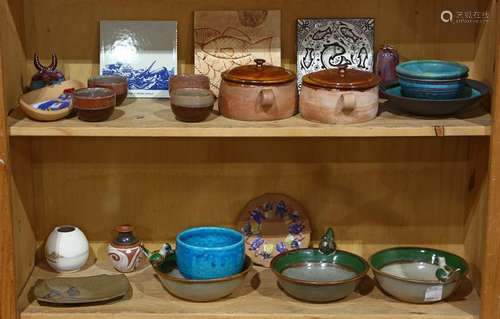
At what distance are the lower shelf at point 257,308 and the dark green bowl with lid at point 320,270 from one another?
0.03 m

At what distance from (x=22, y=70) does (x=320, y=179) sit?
75cm

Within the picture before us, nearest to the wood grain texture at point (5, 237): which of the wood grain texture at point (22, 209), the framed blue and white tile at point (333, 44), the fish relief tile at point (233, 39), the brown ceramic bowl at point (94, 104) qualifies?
the wood grain texture at point (22, 209)

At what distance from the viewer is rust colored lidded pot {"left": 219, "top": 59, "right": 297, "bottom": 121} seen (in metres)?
1.83

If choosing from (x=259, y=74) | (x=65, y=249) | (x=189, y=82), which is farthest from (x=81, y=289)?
(x=259, y=74)

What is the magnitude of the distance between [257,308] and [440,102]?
597 millimetres

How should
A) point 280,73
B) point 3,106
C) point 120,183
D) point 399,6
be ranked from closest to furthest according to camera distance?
point 3,106 < point 280,73 < point 399,6 < point 120,183

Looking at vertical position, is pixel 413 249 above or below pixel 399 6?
below

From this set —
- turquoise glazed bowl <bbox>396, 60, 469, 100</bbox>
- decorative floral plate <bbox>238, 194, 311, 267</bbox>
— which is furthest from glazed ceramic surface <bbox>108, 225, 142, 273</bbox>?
turquoise glazed bowl <bbox>396, 60, 469, 100</bbox>

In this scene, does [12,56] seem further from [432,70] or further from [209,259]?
[432,70]

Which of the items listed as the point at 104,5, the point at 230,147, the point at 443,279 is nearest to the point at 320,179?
the point at 230,147

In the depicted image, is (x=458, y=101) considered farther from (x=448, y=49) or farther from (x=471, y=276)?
(x=471, y=276)

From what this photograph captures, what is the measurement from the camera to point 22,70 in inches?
78.0

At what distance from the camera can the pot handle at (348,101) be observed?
1.79 m

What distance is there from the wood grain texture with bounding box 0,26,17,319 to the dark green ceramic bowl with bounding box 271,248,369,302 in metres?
0.58
